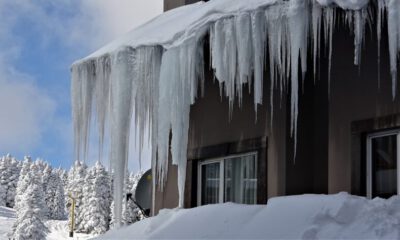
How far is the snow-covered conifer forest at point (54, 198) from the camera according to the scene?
51.4m

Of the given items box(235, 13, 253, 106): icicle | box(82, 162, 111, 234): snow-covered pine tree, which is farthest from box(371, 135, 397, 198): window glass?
box(82, 162, 111, 234): snow-covered pine tree

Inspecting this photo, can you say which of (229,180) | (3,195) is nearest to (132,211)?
(229,180)

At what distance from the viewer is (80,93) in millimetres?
9203

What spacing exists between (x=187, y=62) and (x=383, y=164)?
8.53 feet

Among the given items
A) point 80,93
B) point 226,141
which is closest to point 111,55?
point 80,93

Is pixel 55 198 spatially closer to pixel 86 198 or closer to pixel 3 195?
pixel 3 195

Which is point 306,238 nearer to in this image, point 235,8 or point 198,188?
point 235,8

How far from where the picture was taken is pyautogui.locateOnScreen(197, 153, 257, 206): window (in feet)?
27.9

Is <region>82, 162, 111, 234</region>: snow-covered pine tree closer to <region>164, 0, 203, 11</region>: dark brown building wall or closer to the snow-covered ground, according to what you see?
the snow-covered ground

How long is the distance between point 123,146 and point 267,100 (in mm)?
2117

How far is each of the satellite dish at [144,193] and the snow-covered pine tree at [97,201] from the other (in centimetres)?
5620

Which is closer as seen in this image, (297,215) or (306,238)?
(306,238)

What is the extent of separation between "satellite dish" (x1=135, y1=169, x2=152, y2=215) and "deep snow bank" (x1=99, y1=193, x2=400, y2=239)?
3.85 meters

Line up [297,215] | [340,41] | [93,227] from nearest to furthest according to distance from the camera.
Result: 1. [297,215]
2. [340,41]
3. [93,227]
